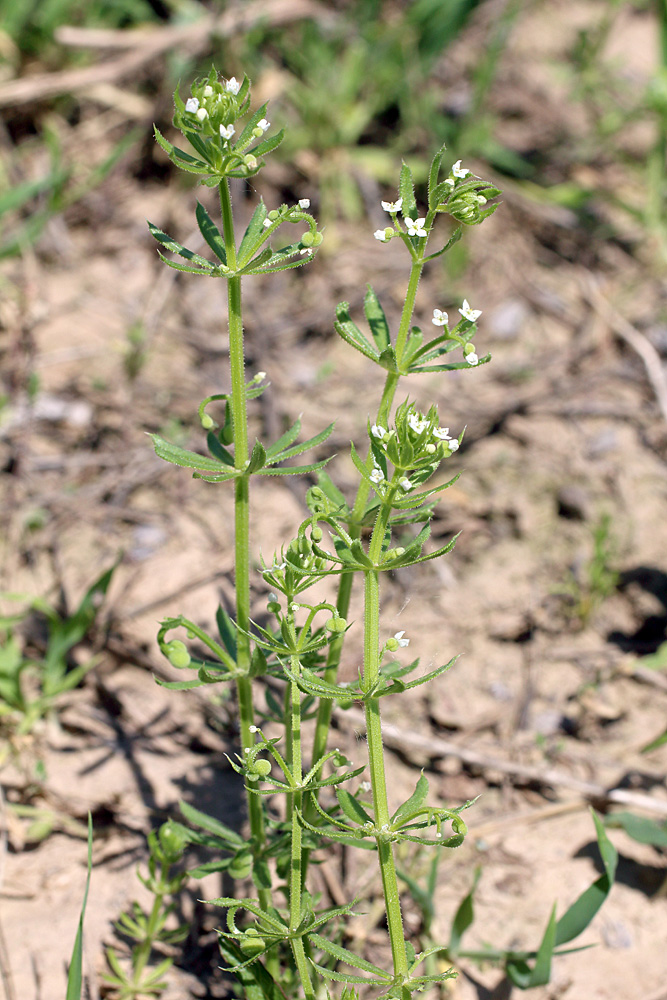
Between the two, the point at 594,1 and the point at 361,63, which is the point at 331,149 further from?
the point at 594,1

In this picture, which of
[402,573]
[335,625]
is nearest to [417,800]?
[335,625]

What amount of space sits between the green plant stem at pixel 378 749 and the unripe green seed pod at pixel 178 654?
45cm

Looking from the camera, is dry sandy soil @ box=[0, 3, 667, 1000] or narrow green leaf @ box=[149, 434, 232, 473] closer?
narrow green leaf @ box=[149, 434, 232, 473]

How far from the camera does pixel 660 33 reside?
540 centimetres

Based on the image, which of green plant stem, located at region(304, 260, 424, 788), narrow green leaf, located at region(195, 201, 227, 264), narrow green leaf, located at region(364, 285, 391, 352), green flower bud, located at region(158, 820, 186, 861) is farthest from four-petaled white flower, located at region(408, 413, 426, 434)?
green flower bud, located at region(158, 820, 186, 861)

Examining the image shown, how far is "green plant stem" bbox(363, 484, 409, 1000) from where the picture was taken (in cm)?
179

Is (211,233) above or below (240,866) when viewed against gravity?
above

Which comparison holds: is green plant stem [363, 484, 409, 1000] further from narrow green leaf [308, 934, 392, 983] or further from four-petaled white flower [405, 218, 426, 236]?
four-petaled white flower [405, 218, 426, 236]

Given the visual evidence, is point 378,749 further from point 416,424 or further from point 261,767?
point 416,424

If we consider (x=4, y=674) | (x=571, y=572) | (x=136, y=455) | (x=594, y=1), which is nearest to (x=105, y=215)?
(x=136, y=455)

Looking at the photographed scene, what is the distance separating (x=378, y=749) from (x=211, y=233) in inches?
49.6

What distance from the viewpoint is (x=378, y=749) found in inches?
70.9

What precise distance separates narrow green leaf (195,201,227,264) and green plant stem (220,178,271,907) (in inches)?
2.7

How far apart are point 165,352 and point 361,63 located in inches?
97.4
